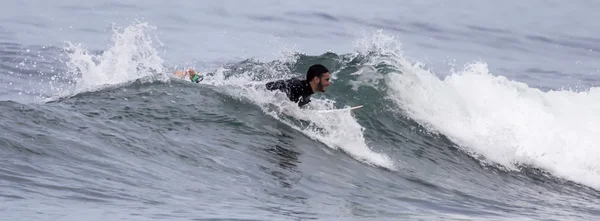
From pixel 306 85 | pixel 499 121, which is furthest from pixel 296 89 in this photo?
pixel 499 121

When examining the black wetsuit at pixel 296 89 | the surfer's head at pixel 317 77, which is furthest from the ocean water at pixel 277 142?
the surfer's head at pixel 317 77

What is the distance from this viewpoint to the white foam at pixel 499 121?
1462 cm

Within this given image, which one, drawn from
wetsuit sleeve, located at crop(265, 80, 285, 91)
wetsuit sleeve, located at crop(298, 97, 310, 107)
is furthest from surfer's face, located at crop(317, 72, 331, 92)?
wetsuit sleeve, located at crop(265, 80, 285, 91)

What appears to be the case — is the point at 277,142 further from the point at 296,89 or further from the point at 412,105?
the point at 412,105

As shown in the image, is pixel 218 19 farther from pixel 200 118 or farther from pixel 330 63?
pixel 200 118

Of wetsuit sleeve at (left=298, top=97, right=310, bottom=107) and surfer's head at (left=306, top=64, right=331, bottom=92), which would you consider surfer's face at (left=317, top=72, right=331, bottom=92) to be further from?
wetsuit sleeve at (left=298, top=97, right=310, bottom=107)

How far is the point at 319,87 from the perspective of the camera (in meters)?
13.0

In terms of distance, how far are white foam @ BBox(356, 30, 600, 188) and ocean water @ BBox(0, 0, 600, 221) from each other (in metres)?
0.04

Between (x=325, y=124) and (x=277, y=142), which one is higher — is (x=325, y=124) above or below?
above

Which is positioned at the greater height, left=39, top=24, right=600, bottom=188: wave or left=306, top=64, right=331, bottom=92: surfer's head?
left=306, top=64, right=331, bottom=92: surfer's head

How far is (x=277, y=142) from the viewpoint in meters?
12.6

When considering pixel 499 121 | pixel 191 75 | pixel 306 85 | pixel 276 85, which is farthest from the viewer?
pixel 499 121

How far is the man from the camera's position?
1295 centimetres

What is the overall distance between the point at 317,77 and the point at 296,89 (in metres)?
0.34
